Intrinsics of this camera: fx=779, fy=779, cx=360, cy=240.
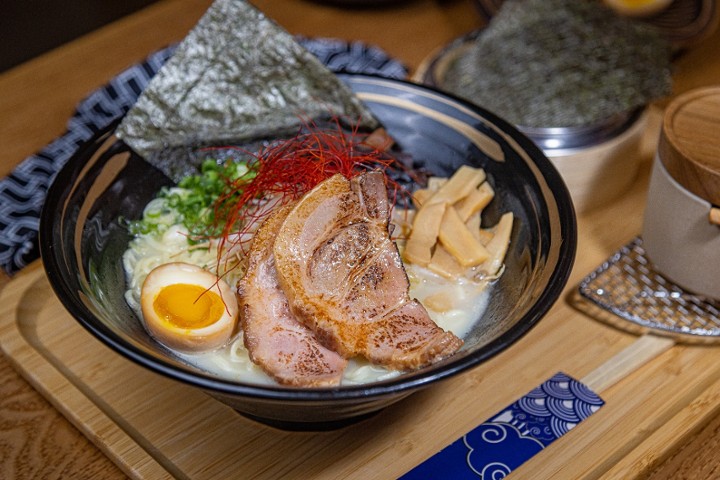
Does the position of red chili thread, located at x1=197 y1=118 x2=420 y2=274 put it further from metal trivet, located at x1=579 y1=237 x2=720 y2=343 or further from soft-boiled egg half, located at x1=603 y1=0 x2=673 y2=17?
soft-boiled egg half, located at x1=603 y1=0 x2=673 y2=17

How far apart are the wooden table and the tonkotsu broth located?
0.66 feet

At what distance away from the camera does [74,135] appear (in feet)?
7.51

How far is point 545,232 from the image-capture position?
1.52 metres

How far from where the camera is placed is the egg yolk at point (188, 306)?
1.43m

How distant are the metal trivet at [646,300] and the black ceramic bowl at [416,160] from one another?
0.99ft

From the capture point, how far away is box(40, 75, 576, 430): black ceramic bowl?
3.94 ft

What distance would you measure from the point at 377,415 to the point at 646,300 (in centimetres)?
69

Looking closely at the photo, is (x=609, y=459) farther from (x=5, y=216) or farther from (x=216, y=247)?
(x=5, y=216)

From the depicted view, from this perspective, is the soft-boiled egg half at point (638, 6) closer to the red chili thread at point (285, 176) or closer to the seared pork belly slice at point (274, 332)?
the red chili thread at point (285, 176)

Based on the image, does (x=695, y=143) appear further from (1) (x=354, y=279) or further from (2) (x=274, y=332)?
(2) (x=274, y=332)

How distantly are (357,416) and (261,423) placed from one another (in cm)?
20

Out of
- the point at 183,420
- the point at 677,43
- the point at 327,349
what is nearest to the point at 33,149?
the point at 183,420

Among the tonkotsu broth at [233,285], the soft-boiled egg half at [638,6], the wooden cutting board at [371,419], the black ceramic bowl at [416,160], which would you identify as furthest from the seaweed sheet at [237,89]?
the soft-boiled egg half at [638,6]

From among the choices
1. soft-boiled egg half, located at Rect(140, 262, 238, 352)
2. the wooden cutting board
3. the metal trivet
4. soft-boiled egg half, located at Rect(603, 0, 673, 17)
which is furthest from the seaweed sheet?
soft-boiled egg half, located at Rect(603, 0, 673, 17)
